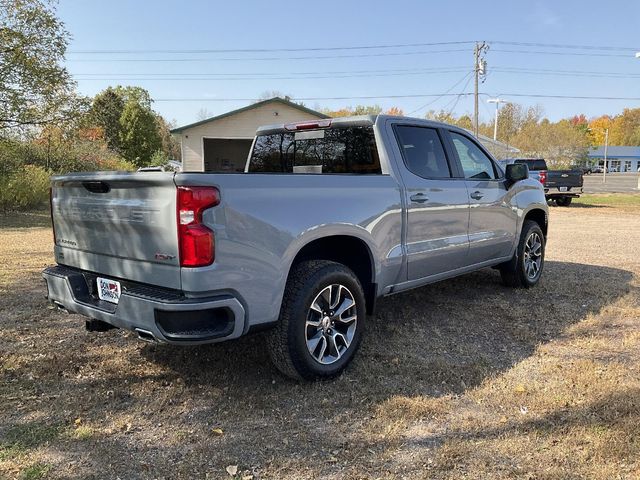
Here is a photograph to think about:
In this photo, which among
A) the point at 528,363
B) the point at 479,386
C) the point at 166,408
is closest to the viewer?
the point at 166,408

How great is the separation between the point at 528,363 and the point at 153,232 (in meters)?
2.97

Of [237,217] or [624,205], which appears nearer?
[237,217]

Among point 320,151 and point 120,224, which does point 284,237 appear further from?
point 320,151

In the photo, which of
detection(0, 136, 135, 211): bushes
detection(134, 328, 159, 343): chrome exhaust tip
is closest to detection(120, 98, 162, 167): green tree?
detection(0, 136, 135, 211): bushes

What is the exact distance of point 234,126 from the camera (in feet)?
81.6

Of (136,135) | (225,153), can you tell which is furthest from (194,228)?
(136,135)

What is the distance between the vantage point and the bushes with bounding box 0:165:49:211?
16141 mm

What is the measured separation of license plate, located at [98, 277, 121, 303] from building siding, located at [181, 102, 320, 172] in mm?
21917

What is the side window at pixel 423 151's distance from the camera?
14.6 ft

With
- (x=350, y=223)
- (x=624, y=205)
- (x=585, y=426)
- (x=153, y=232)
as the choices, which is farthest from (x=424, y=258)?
(x=624, y=205)

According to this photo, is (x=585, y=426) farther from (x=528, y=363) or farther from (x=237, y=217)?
(x=237, y=217)

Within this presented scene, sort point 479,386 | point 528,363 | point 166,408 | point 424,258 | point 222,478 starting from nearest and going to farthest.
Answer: point 222,478 < point 166,408 < point 479,386 < point 528,363 < point 424,258

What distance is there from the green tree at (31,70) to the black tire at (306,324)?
13091 millimetres

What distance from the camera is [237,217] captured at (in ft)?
9.87
